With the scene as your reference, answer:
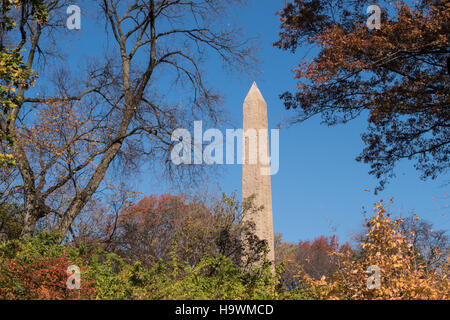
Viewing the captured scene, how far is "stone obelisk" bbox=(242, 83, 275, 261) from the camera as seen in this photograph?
36.0 ft

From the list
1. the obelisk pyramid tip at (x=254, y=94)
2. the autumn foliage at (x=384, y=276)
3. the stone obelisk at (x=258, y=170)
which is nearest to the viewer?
the autumn foliage at (x=384, y=276)

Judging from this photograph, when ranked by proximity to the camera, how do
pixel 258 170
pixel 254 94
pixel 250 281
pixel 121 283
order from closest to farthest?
pixel 121 283 → pixel 250 281 → pixel 258 170 → pixel 254 94

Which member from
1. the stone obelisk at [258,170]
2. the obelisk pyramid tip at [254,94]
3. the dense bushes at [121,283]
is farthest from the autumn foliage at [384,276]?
the obelisk pyramid tip at [254,94]

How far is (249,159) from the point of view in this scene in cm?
1153

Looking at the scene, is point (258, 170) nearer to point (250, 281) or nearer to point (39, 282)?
point (250, 281)

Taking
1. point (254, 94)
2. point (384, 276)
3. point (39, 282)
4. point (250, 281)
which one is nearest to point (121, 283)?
point (39, 282)

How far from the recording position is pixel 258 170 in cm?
1133

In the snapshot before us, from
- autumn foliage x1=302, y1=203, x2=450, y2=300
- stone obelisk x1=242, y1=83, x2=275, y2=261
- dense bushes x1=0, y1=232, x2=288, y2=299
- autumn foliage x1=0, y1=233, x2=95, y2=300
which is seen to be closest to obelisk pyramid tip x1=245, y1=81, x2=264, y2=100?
stone obelisk x1=242, y1=83, x2=275, y2=261

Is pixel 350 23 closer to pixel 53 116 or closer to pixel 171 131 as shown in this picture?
pixel 171 131

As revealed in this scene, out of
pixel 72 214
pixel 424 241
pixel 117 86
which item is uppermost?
pixel 117 86

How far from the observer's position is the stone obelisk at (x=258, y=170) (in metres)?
11.0

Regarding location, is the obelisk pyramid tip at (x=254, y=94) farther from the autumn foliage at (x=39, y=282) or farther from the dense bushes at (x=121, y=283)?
the autumn foliage at (x=39, y=282)
